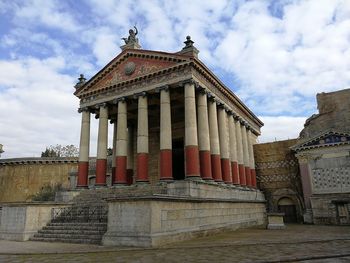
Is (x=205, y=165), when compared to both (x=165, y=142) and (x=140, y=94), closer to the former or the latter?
(x=165, y=142)

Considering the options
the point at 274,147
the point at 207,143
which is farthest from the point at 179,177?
the point at 274,147

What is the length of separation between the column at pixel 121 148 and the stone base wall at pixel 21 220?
567 cm

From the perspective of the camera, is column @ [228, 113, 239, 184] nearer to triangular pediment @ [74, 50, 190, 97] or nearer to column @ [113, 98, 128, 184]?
triangular pediment @ [74, 50, 190, 97]

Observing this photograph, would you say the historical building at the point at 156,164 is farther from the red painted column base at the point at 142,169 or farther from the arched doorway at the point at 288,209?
the arched doorway at the point at 288,209

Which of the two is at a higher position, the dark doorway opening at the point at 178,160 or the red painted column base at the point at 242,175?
the dark doorway opening at the point at 178,160

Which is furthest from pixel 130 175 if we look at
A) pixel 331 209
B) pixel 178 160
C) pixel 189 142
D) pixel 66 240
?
pixel 331 209

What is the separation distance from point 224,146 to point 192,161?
5.28 metres

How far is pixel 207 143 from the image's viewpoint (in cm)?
2036

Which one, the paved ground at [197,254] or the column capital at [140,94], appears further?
the column capital at [140,94]

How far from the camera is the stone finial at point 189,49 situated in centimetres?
2048

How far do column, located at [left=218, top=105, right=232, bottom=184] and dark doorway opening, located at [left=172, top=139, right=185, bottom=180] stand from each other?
4.52m

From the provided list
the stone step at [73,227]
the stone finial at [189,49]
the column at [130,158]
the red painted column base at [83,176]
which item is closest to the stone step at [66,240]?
the stone step at [73,227]

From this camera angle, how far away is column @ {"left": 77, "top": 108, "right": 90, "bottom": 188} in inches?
899

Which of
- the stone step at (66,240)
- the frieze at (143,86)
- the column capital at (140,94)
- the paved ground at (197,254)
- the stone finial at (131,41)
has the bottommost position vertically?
the paved ground at (197,254)
